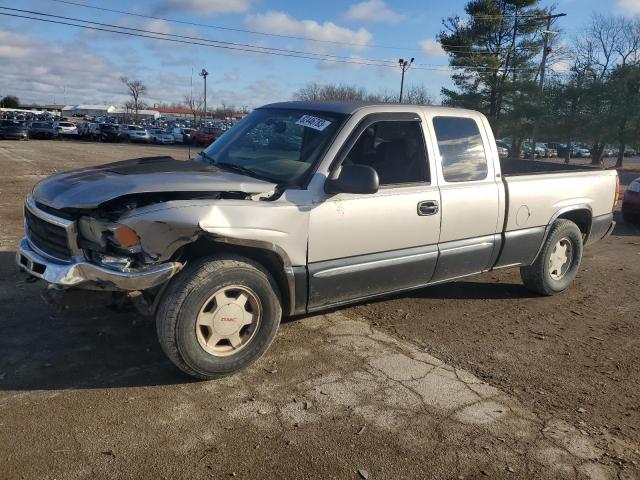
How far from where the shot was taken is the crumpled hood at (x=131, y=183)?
335cm

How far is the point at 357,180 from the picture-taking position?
12.4 feet

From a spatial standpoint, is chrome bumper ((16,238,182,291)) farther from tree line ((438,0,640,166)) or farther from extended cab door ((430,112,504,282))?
tree line ((438,0,640,166))

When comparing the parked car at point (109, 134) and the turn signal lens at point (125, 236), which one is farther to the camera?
the parked car at point (109, 134)

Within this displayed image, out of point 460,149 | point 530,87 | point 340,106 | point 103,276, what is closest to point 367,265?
point 340,106

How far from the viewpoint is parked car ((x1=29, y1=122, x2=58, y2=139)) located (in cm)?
→ 4322

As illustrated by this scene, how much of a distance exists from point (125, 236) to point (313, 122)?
1811mm

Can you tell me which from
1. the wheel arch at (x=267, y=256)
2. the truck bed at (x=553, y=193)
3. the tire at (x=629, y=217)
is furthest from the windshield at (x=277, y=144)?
the tire at (x=629, y=217)

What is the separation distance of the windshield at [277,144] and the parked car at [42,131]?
4442 centimetres

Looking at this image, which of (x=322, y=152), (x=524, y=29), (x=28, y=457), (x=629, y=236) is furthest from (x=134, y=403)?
(x=524, y=29)

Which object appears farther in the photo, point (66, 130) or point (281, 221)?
point (66, 130)

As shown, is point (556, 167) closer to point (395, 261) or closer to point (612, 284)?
point (612, 284)

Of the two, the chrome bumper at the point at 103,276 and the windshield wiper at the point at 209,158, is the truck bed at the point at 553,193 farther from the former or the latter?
the chrome bumper at the point at 103,276

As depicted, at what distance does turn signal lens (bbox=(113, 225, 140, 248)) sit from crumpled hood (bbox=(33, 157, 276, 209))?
Answer: 21cm

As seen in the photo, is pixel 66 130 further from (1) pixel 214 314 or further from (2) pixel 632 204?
(1) pixel 214 314
